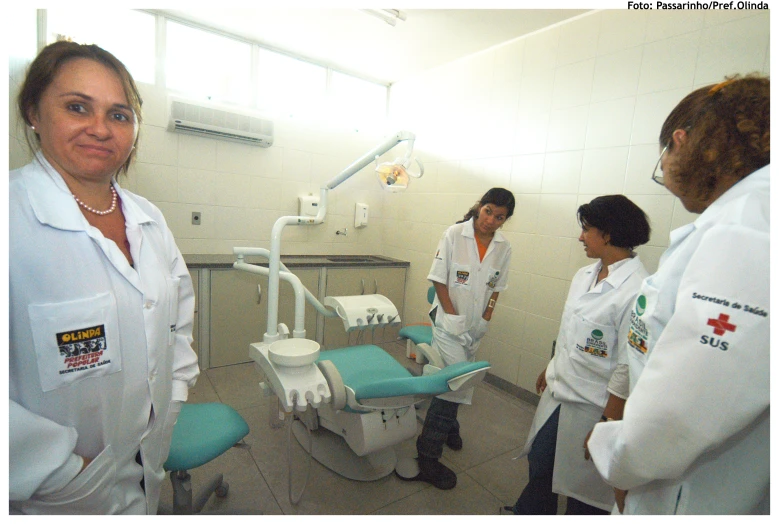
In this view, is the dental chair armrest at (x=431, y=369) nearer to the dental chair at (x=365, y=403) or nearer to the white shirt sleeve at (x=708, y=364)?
the dental chair at (x=365, y=403)

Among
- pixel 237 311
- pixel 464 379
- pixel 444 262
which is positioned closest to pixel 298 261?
pixel 237 311

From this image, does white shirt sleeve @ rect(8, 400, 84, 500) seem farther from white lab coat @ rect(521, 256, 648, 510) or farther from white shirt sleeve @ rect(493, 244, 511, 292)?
white shirt sleeve @ rect(493, 244, 511, 292)

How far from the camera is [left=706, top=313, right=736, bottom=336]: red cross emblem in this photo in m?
0.60

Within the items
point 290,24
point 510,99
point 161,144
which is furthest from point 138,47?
point 510,99

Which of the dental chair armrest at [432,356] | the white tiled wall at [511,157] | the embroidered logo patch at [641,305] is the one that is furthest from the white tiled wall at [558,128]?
the embroidered logo patch at [641,305]

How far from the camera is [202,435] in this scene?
1291 mm

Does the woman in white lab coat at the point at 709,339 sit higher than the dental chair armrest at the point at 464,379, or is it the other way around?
the woman in white lab coat at the point at 709,339

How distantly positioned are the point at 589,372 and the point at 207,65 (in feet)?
12.0

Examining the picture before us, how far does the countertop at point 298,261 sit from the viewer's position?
2831 millimetres

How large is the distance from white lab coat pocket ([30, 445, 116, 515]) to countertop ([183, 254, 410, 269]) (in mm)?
2045

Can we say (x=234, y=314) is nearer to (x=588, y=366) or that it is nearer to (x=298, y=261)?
(x=298, y=261)

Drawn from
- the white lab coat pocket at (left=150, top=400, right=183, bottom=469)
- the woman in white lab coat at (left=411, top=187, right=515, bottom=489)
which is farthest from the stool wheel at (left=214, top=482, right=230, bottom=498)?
the woman in white lab coat at (left=411, top=187, right=515, bottom=489)

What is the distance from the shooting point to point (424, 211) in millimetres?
3705
